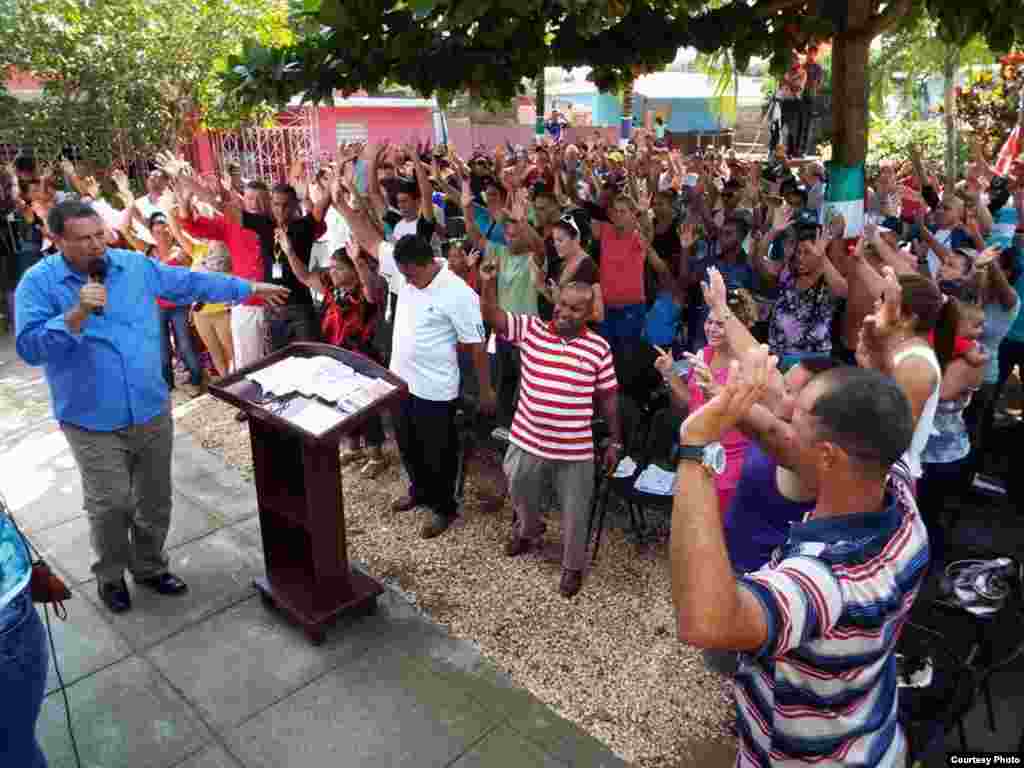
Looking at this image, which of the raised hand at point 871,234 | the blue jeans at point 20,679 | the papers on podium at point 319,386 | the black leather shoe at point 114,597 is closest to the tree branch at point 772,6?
the raised hand at point 871,234

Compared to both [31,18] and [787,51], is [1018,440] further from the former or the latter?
[31,18]

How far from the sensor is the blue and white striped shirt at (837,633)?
1.56 metres

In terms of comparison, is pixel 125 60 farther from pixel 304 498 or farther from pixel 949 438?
pixel 949 438

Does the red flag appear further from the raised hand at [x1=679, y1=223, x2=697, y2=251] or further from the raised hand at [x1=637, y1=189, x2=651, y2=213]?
the raised hand at [x1=679, y1=223, x2=697, y2=251]

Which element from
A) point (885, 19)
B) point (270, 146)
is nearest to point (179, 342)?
point (885, 19)

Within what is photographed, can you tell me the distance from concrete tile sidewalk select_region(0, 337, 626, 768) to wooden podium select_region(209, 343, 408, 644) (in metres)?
0.16

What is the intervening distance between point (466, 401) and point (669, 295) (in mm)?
1787

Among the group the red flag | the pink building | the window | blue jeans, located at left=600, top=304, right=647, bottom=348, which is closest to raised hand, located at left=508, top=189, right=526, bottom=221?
blue jeans, located at left=600, top=304, right=647, bottom=348

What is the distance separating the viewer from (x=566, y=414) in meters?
3.94

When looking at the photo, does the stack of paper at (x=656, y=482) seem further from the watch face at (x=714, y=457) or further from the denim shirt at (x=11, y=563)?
the denim shirt at (x=11, y=563)

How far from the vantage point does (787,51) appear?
513 centimetres

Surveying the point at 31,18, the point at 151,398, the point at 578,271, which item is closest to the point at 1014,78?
the point at 578,271

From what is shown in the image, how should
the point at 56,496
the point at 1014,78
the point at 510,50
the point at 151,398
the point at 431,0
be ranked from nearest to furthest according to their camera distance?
the point at 431,0
the point at 151,398
the point at 510,50
the point at 56,496
the point at 1014,78

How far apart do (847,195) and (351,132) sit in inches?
714
